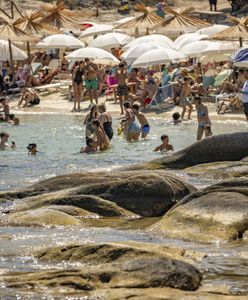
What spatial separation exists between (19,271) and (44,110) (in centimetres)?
2163

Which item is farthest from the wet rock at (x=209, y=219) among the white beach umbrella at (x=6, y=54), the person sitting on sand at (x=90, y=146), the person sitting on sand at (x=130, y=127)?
the white beach umbrella at (x=6, y=54)

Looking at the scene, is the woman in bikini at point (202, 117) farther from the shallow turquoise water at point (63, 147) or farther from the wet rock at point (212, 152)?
the wet rock at point (212, 152)

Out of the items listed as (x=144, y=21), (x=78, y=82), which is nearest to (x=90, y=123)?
(x=78, y=82)

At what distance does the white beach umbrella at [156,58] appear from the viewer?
3109 centimetres

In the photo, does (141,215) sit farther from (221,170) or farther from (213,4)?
(213,4)

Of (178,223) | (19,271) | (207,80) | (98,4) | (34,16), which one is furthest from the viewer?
(98,4)

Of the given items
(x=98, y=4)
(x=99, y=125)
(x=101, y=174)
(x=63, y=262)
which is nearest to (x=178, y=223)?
(x=63, y=262)

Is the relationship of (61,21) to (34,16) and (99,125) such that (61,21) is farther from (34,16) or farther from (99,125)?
(99,125)

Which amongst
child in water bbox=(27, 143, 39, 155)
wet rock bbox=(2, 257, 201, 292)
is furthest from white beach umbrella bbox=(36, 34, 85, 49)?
wet rock bbox=(2, 257, 201, 292)

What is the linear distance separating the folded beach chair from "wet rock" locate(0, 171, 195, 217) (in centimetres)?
1528

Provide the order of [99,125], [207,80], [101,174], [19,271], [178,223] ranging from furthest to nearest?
[207,80] < [99,125] < [101,174] < [178,223] < [19,271]

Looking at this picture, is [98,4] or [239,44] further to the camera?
[98,4]

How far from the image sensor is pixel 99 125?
2314 cm

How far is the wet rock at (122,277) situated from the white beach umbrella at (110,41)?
27.5 metres
